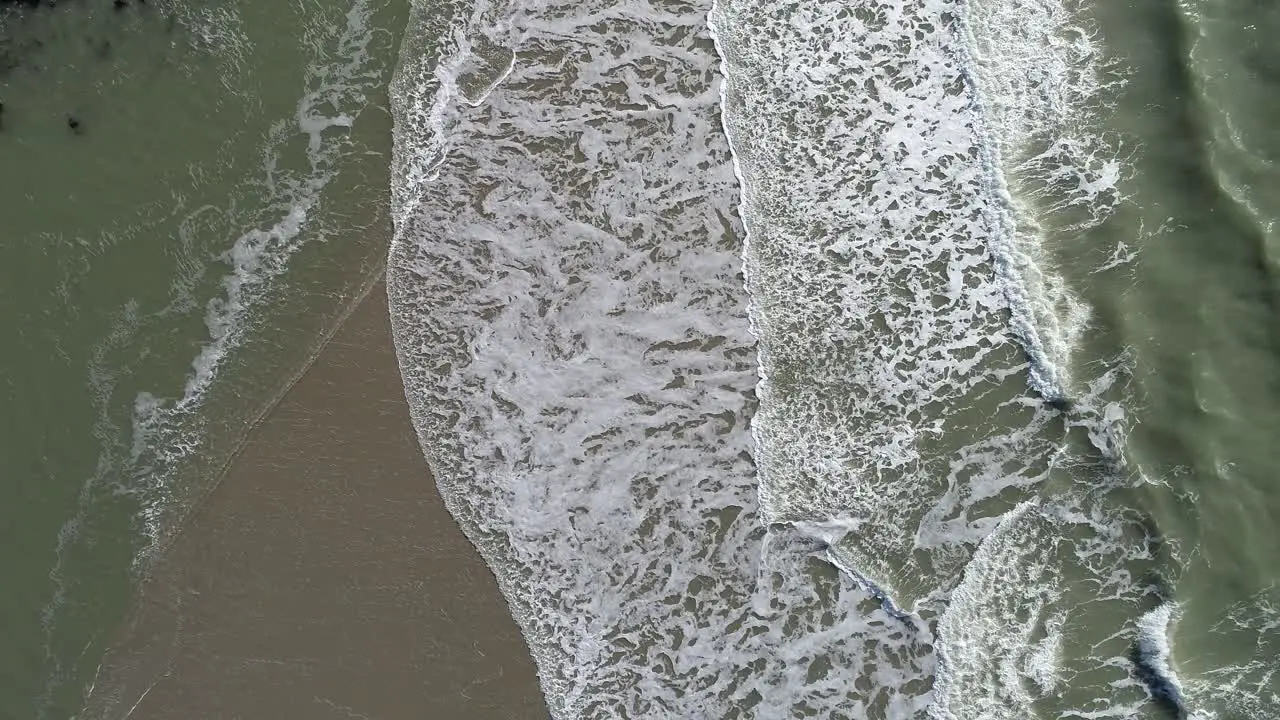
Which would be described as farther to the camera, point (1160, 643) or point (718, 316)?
point (718, 316)

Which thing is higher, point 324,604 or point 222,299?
point 222,299

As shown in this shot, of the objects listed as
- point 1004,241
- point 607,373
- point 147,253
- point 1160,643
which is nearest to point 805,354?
point 607,373

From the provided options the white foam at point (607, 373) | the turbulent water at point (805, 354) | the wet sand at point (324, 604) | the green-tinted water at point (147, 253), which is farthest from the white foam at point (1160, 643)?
the green-tinted water at point (147, 253)

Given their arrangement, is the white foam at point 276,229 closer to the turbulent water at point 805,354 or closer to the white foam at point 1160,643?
the turbulent water at point 805,354

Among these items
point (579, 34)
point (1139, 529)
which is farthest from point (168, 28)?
point (1139, 529)

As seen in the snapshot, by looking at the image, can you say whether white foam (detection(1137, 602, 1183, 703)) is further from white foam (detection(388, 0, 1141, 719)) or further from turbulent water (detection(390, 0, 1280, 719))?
white foam (detection(388, 0, 1141, 719))

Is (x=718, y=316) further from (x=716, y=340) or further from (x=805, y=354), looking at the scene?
(x=805, y=354)

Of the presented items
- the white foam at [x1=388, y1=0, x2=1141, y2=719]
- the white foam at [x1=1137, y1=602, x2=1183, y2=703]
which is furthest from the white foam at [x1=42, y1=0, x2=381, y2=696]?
the white foam at [x1=1137, y1=602, x2=1183, y2=703]
